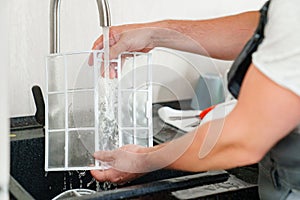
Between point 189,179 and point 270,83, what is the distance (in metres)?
0.38

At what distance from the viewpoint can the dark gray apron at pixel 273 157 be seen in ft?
2.77

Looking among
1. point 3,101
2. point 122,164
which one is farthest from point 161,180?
point 3,101

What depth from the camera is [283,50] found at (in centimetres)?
75

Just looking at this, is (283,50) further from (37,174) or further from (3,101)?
(37,174)

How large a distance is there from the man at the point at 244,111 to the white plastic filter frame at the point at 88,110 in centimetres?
6

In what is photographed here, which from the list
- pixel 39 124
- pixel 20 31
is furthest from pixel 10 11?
pixel 39 124

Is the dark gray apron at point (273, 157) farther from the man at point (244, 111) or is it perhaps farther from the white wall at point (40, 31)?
the white wall at point (40, 31)

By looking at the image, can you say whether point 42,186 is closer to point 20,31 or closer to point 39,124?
point 39,124

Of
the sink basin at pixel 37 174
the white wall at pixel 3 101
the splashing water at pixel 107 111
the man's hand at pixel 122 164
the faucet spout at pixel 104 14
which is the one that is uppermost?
the faucet spout at pixel 104 14

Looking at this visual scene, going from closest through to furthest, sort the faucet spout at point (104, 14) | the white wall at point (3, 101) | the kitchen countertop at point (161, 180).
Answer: the white wall at point (3, 101) → the kitchen countertop at point (161, 180) → the faucet spout at point (104, 14)

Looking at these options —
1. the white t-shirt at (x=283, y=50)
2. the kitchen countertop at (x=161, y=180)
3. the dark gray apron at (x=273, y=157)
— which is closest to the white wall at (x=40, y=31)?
the kitchen countertop at (x=161, y=180)

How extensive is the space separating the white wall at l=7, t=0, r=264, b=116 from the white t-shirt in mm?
747

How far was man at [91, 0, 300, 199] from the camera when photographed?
746mm

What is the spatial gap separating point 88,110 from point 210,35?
327 mm
